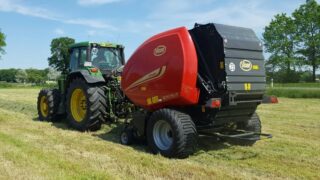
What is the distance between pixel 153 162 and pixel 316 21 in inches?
1791

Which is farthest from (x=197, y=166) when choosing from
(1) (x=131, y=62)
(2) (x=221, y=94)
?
(1) (x=131, y=62)

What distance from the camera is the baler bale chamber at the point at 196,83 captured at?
7.09 metres

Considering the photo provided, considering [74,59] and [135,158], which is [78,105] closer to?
[74,59]

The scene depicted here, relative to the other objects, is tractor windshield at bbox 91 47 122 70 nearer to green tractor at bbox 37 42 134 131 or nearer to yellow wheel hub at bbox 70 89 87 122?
green tractor at bbox 37 42 134 131

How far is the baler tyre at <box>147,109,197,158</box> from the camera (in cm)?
698

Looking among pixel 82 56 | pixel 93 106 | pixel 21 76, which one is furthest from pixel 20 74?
pixel 93 106

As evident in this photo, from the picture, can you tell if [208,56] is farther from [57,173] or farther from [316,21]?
[316,21]

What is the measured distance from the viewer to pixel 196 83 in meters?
7.35

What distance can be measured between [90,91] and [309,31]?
4335 cm

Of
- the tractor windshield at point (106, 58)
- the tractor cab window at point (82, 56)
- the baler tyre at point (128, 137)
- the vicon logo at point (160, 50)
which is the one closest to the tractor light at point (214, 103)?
the vicon logo at point (160, 50)

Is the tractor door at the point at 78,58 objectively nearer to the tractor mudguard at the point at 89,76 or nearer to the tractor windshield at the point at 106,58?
the tractor windshield at the point at 106,58

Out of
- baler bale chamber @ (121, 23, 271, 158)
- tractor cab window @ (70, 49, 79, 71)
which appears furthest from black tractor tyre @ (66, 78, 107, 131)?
baler bale chamber @ (121, 23, 271, 158)

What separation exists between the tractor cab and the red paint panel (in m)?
2.57

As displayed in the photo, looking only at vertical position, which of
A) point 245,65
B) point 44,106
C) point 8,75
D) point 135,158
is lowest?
point 135,158
